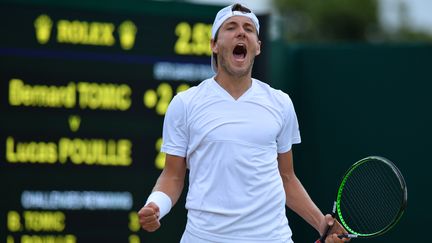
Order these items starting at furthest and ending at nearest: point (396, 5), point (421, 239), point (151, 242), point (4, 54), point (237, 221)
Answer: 1. point (396, 5)
2. point (421, 239)
3. point (151, 242)
4. point (4, 54)
5. point (237, 221)

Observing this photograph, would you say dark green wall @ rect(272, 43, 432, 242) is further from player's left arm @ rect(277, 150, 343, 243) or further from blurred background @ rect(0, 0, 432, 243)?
player's left arm @ rect(277, 150, 343, 243)

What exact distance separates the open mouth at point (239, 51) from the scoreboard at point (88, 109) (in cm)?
244

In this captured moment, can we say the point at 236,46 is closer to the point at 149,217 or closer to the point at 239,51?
the point at 239,51

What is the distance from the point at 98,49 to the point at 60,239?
4.22ft

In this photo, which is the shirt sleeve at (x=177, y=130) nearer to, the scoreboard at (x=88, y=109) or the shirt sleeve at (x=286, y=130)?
the shirt sleeve at (x=286, y=130)

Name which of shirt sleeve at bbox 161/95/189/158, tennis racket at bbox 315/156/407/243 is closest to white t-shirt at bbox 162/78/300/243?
shirt sleeve at bbox 161/95/189/158

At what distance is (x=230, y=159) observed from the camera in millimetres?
4035

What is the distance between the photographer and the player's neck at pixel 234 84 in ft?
13.8

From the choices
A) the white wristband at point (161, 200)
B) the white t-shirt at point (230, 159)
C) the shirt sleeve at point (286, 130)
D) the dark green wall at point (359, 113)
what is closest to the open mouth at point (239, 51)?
the white t-shirt at point (230, 159)

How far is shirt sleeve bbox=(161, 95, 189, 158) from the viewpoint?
4164 millimetres

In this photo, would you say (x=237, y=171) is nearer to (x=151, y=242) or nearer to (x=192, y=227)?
(x=192, y=227)

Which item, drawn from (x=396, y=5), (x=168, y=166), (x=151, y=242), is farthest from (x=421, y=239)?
(x=396, y=5)

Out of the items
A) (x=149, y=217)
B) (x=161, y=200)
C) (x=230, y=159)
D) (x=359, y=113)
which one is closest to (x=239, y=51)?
(x=230, y=159)

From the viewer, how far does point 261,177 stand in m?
4.08
